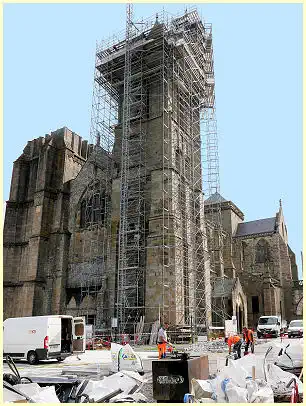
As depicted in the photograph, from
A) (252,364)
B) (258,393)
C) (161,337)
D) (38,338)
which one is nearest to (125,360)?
(161,337)

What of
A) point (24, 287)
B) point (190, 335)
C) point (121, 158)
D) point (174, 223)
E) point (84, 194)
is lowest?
point (190, 335)

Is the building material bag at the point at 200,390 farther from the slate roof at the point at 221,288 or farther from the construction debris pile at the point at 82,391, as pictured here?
the slate roof at the point at 221,288

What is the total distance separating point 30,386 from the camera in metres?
6.10

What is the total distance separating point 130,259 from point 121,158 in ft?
24.1

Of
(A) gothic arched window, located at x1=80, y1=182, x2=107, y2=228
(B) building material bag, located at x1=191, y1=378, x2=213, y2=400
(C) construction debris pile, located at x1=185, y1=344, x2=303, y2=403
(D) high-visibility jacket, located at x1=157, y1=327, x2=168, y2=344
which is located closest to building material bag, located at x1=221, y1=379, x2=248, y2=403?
(C) construction debris pile, located at x1=185, y1=344, x2=303, y2=403

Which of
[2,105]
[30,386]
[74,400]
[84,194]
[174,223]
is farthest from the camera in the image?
[84,194]

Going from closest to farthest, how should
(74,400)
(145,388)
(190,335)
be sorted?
1. (74,400)
2. (145,388)
3. (190,335)

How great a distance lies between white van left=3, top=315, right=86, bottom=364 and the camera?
48.1 ft

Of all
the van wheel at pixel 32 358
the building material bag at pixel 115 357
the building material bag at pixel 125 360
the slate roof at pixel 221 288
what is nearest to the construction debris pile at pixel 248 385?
the building material bag at pixel 125 360

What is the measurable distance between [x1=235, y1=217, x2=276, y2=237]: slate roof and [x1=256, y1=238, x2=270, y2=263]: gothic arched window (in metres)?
1.31

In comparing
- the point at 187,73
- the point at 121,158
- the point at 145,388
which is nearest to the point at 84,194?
the point at 121,158

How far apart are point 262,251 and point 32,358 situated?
1408 inches

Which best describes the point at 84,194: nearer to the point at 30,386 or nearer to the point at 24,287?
the point at 24,287

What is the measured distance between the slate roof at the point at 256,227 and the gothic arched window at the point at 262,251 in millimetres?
1315
